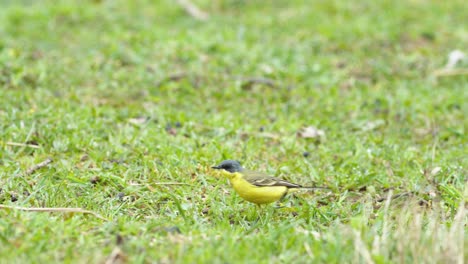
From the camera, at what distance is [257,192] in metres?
5.06

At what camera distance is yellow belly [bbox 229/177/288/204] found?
5062 millimetres

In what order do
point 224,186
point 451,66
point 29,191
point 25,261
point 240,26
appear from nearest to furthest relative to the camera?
point 25,261 < point 29,191 < point 224,186 < point 451,66 < point 240,26

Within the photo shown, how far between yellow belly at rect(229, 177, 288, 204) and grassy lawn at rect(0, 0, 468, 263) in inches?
5.3

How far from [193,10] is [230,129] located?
5.01 metres

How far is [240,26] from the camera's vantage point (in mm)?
10805

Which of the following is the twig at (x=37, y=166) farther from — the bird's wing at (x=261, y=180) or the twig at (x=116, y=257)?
the twig at (x=116, y=257)

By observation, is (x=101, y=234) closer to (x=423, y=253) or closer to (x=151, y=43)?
(x=423, y=253)

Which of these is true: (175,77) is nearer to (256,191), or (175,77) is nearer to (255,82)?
(255,82)

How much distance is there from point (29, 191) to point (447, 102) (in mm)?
5081

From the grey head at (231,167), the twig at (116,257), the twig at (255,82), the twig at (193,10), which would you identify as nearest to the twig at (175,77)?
the twig at (255,82)

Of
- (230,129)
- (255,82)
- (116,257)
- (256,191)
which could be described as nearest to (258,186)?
(256,191)

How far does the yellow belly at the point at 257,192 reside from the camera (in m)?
5.06

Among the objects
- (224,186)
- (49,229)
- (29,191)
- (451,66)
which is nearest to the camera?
(49,229)

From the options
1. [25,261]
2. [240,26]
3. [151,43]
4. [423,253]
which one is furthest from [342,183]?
[240,26]
